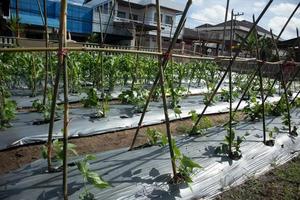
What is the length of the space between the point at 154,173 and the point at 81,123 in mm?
1835

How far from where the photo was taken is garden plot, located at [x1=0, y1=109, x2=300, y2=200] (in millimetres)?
2373

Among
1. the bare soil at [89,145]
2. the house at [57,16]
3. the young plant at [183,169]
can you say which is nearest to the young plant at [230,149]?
the young plant at [183,169]

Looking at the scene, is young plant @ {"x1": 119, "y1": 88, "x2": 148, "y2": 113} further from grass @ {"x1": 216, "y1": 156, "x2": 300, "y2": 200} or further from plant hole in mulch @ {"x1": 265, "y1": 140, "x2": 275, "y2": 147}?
grass @ {"x1": 216, "y1": 156, "x2": 300, "y2": 200}

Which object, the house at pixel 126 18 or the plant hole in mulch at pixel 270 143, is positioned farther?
the house at pixel 126 18

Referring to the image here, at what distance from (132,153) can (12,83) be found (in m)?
4.32

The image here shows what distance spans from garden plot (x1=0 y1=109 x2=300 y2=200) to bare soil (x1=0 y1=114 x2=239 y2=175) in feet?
1.72

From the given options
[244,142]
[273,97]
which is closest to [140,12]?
[273,97]

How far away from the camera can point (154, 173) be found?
277cm

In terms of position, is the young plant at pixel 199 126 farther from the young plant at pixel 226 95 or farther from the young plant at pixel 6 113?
the young plant at pixel 226 95

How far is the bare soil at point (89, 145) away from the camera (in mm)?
3184

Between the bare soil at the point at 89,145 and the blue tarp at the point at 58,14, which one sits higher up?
the blue tarp at the point at 58,14

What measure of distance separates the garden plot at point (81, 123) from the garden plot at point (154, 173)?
0.93 metres

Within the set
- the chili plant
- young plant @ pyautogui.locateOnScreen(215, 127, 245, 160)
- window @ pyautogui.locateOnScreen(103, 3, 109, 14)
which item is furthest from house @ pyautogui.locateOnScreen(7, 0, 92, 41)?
young plant @ pyautogui.locateOnScreen(215, 127, 245, 160)

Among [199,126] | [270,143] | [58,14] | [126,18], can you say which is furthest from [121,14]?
[270,143]
